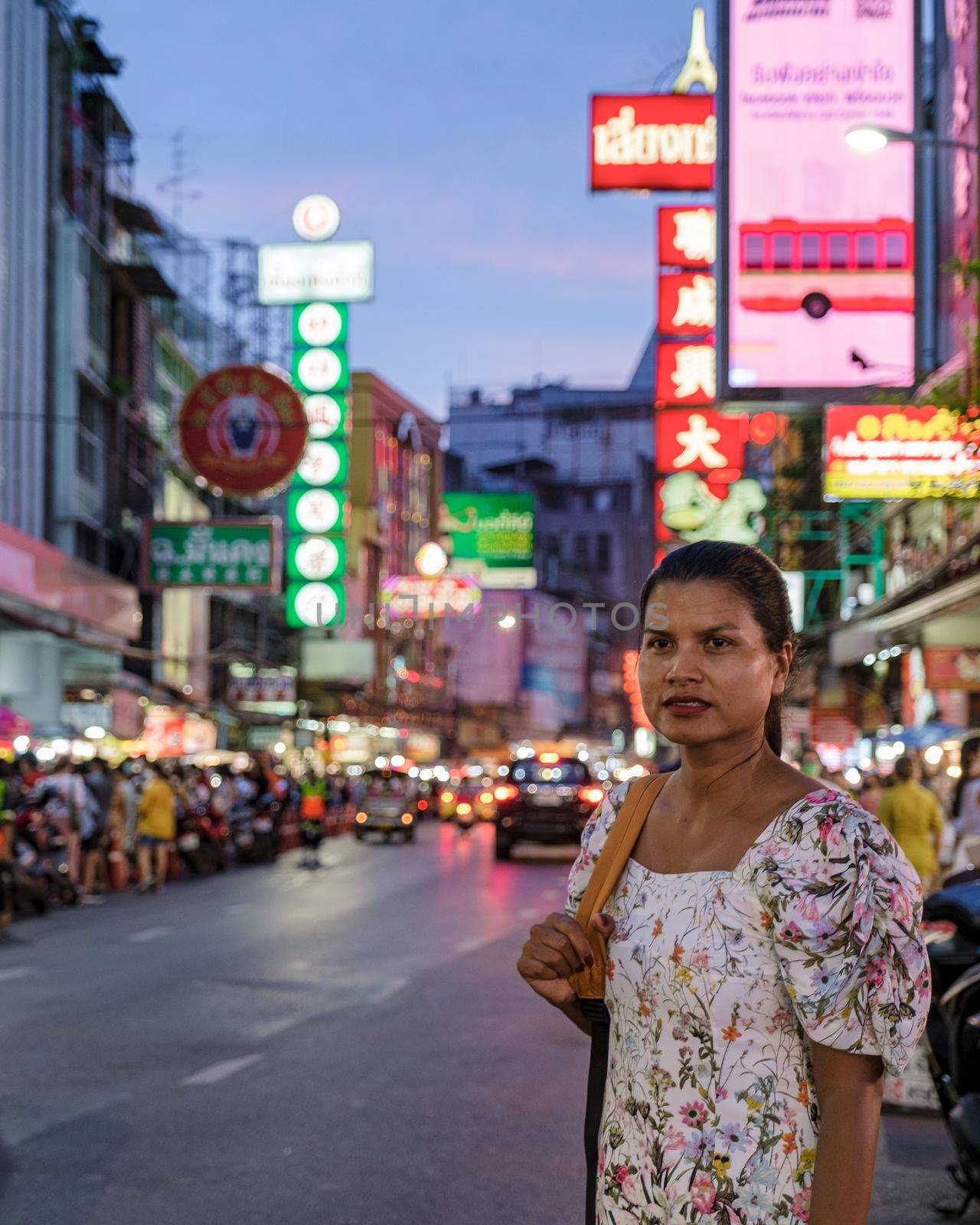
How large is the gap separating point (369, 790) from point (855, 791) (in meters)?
23.6

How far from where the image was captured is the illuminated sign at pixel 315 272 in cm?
4991

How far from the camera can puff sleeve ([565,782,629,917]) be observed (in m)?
3.51

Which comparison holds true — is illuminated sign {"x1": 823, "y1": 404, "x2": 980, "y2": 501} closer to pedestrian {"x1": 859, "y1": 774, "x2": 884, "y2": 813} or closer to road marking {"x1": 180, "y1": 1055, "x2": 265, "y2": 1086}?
pedestrian {"x1": 859, "y1": 774, "x2": 884, "y2": 813}

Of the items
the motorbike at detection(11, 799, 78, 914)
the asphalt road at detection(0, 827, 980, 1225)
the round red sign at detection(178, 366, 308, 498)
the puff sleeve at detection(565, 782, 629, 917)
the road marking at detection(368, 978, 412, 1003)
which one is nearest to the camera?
the puff sleeve at detection(565, 782, 629, 917)

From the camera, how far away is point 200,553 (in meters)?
35.4

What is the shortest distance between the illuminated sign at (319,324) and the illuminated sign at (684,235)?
11600mm

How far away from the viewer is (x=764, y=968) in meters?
3.08

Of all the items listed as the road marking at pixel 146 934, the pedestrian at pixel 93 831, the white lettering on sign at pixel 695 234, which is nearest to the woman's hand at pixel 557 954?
the road marking at pixel 146 934

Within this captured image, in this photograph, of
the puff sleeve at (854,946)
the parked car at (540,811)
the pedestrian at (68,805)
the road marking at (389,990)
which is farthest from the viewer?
the parked car at (540,811)

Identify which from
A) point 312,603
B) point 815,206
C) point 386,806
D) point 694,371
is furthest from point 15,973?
point 312,603

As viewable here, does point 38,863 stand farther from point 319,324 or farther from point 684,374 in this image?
point 319,324

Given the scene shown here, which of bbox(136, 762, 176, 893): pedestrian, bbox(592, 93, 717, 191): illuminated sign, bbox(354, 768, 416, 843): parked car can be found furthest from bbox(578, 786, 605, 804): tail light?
bbox(592, 93, 717, 191): illuminated sign

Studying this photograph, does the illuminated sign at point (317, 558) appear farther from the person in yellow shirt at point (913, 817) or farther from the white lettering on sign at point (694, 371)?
the person in yellow shirt at point (913, 817)

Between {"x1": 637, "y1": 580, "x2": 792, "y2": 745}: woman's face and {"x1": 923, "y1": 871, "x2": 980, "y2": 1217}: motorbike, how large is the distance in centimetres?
358
